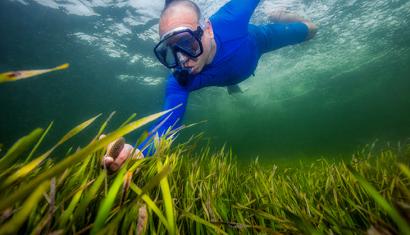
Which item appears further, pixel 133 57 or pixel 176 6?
pixel 133 57

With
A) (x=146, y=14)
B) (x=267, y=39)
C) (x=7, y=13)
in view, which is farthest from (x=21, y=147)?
(x=7, y=13)

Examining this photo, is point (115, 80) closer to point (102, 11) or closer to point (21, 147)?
point (102, 11)

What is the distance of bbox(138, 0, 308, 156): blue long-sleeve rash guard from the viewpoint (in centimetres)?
555

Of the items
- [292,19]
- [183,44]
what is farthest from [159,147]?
[292,19]

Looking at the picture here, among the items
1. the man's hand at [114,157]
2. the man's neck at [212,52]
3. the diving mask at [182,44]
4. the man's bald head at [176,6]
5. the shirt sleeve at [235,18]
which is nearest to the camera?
the man's hand at [114,157]

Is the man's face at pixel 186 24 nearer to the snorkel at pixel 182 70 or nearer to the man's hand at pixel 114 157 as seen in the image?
the snorkel at pixel 182 70

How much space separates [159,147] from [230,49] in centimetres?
475

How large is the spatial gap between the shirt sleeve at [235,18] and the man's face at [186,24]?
48.1 inches

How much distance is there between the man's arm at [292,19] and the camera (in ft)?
26.9

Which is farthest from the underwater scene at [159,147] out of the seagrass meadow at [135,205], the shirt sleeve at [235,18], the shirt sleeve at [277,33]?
the shirt sleeve at [277,33]

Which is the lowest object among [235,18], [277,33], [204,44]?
[204,44]

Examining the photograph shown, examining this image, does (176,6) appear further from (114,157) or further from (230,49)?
(114,157)

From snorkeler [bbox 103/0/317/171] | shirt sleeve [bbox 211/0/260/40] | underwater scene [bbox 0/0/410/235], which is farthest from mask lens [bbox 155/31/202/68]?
shirt sleeve [bbox 211/0/260/40]

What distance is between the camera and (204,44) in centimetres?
527
